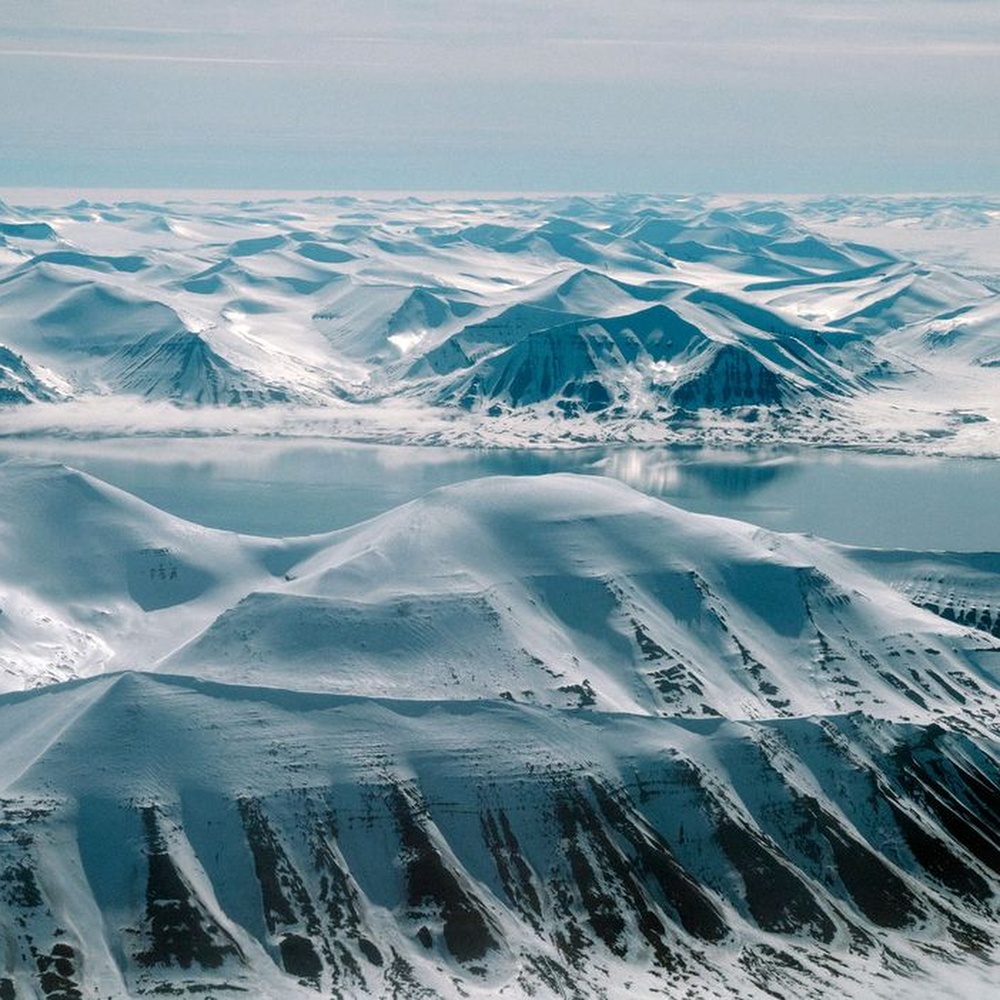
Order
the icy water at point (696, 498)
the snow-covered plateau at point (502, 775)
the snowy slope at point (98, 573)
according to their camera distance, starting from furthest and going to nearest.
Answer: the icy water at point (696, 498), the snowy slope at point (98, 573), the snow-covered plateau at point (502, 775)

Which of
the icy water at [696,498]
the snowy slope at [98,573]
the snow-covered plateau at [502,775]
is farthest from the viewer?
the icy water at [696,498]

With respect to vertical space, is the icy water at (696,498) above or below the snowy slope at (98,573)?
below

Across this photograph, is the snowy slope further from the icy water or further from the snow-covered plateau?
the icy water

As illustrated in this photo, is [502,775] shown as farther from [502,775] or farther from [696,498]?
[696,498]

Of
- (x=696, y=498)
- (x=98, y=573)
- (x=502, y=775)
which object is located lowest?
(x=696, y=498)

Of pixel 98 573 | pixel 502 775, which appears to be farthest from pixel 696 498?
pixel 502 775

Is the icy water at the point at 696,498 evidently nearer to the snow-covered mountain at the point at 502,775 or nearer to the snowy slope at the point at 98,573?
the snowy slope at the point at 98,573

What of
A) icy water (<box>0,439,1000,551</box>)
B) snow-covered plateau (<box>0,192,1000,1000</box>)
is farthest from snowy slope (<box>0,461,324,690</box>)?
icy water (<box>0,439,1000,551</box>)

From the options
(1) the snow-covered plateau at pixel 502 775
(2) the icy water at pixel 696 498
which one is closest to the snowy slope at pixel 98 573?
(1) the snow-covered plateau at pixel 502 775

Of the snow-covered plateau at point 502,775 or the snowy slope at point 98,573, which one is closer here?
the snow-covered plateau at point 502,775
